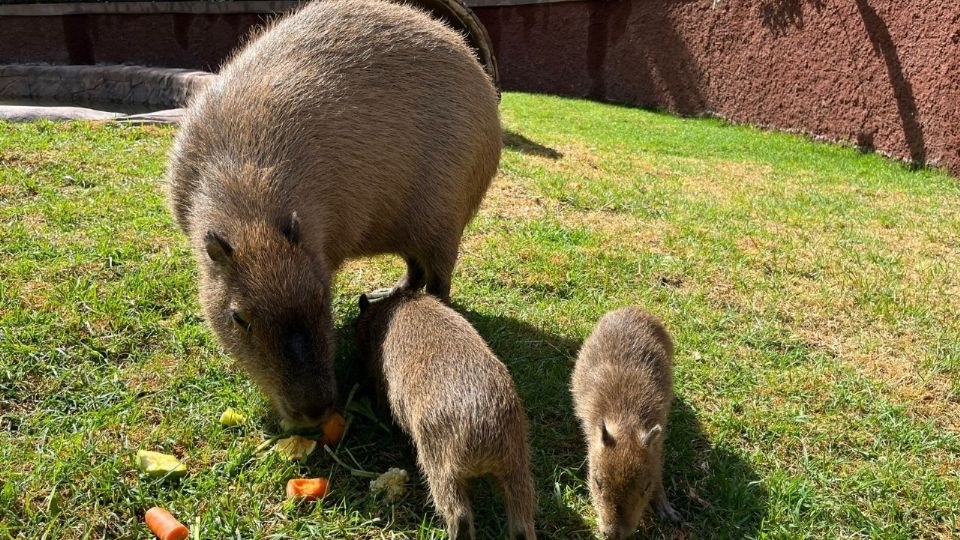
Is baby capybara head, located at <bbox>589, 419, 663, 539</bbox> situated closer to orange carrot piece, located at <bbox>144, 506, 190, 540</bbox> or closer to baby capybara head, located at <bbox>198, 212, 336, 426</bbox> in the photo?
baby capybara head, located at <bbox>198, 212, 336, 426</bbox>

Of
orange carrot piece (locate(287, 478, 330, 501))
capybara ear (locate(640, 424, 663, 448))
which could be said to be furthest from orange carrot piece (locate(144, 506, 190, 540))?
capybara ear (locate(640, 424, 663, 448))

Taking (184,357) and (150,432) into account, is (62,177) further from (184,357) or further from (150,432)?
(150,432)

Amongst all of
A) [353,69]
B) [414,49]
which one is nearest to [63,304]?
[353,69]

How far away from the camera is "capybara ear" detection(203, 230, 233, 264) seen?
2283 millimetres

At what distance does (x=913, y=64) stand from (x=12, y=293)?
8.29m

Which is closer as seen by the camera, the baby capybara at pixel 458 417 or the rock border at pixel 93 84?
the baby capybara at pixel 458 417

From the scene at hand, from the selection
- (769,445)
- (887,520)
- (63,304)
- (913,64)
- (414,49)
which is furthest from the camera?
(913,64)

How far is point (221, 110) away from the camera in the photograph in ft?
9.09

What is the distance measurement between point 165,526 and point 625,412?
1517mm

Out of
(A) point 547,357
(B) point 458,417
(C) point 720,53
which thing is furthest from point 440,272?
(C) point 720,53

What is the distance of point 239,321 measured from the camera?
234cm

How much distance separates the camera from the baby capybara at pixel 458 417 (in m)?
2.10

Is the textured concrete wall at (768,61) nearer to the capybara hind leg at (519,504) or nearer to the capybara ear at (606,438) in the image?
the capybara ear at (606,438)

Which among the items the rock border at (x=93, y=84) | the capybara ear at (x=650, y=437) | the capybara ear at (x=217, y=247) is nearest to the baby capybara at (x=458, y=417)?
the capybara ear at (x=650, y=437)
